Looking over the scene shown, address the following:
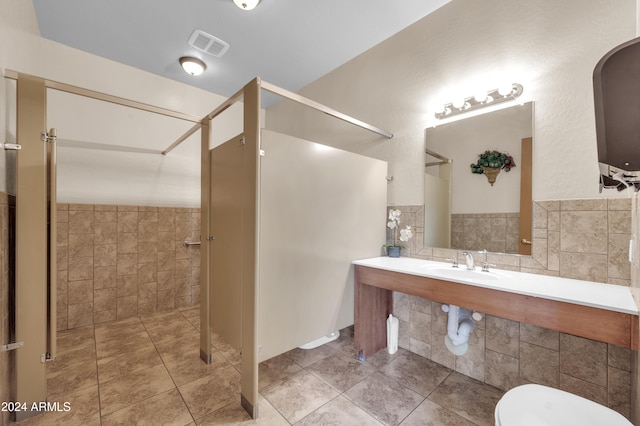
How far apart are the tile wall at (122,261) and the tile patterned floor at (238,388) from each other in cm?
39

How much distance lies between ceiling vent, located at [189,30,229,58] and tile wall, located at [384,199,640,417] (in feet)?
9.44

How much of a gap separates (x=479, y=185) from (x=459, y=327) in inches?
41.6

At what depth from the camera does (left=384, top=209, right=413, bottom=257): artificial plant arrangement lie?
2.28 meters

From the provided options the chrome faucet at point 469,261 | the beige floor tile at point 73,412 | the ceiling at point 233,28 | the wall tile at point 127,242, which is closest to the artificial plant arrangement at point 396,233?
the chrome faucet at point 469,261

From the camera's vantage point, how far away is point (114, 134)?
2816 millimetres

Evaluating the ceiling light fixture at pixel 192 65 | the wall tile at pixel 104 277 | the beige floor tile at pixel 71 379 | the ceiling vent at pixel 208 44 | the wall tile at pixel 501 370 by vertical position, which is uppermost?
the ceiling vent at pixel 208 44

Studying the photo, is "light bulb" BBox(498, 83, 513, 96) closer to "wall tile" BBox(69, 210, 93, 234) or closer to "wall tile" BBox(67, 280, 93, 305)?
"wall tile" BBox(69, 210, 93, 234)

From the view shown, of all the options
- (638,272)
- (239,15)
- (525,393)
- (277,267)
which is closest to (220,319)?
(277,267)

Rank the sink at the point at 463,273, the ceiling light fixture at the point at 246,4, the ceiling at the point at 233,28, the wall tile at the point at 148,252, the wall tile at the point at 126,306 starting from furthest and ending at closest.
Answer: the wall tile at the point at 148,252
the wall tile at the point at 126,306
the ceiling at the point at 233,28
the ceiling light fixture at the point at 246,4
the sink at the point at 463,273

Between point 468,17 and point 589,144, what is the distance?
4.19ft

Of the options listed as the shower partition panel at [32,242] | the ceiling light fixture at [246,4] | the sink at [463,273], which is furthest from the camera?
the ceiling light fixture at [246,4]

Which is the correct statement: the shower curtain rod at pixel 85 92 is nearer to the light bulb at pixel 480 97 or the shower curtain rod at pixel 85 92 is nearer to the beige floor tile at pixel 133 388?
the beige floor tile at pixel 133 388

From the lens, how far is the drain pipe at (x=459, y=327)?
6.00 ft

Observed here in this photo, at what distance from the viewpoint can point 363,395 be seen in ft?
5.48
